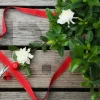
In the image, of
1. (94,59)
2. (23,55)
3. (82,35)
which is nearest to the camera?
(94,59)

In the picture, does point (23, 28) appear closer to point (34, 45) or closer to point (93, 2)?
point (34, 45)

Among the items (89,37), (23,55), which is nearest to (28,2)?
(23,55)

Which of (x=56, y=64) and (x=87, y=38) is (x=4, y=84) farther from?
(x=87, y=38)

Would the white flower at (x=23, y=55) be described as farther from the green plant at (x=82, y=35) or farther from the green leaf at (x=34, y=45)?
the green plant at (x=82, y=35)

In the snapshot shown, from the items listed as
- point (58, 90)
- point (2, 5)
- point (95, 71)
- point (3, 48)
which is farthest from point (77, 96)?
point (2, 5)

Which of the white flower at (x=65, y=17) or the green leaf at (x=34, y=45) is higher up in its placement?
the white flower at (x=65, y=17)

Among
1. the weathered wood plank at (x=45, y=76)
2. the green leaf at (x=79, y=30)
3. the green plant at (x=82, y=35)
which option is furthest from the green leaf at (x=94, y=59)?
the weathered wood plank at (x=45, y=76)

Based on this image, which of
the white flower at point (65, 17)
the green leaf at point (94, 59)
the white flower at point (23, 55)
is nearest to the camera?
the green leaf at point (94, 59)
